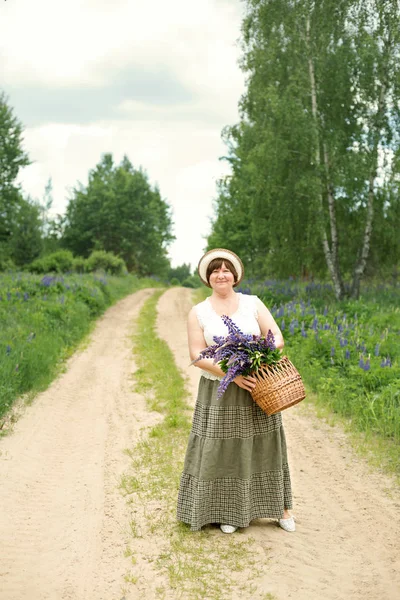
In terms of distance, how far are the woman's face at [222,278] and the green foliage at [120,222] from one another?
45430mm

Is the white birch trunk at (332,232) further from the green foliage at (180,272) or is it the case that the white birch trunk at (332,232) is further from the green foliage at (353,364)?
the green foliage at (180,272)

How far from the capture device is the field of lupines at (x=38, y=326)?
9336mm

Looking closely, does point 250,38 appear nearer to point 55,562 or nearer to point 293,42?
point 293,42

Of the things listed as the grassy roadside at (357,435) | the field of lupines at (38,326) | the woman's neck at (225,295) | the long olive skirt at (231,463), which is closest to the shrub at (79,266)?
the field of lupines at (38,326)

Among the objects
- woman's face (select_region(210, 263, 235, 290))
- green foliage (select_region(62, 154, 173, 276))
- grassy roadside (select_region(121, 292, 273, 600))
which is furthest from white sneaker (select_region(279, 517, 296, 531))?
green foliage (select_region(62, 154, 173, 276))

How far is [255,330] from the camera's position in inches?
191

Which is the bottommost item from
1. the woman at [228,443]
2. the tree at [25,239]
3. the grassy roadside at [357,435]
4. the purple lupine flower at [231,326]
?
the grassy roadside at [357,435]

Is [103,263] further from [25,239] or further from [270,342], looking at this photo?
[270,342]

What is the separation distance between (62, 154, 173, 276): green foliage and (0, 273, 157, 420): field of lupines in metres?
28.4

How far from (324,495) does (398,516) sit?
76 cm

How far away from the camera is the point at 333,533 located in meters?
4.89

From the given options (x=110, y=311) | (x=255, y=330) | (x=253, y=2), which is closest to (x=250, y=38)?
(x=253, y=2)

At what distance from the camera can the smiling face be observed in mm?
4883

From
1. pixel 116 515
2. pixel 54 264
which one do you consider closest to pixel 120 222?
pixel 54 264
